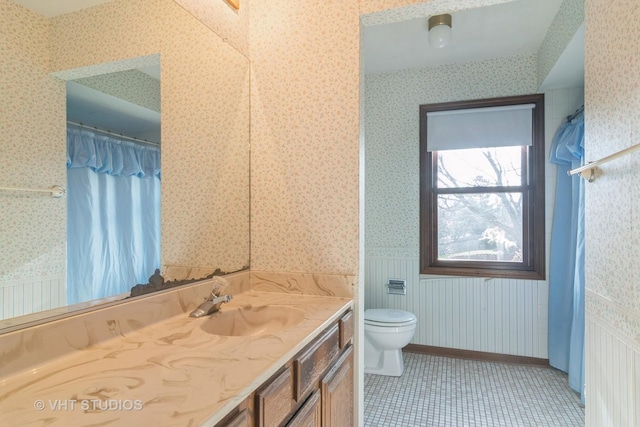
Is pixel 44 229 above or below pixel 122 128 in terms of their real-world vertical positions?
below

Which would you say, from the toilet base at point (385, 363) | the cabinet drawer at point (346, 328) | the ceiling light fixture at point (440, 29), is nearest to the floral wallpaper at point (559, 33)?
the ceiling light fixture at point (440, 29)

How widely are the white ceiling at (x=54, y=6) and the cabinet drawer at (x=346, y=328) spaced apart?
1335 millimetres

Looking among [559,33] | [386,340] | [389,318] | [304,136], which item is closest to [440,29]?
[559,33]

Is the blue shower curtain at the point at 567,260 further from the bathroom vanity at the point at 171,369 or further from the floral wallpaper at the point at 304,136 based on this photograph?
the bathroom vanity at the point at 171,369

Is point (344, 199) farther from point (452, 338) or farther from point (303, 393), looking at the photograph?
point (452, 338)

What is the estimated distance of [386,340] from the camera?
247cm

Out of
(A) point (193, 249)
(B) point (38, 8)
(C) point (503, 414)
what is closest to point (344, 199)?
(A) point (193, 249)

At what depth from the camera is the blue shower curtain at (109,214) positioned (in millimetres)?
967

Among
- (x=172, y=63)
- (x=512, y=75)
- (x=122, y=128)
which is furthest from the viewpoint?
(x=512, y=75)

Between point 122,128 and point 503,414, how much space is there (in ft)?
8.06

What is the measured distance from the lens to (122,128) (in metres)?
1.12

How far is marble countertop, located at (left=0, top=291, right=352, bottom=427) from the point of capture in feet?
1.97

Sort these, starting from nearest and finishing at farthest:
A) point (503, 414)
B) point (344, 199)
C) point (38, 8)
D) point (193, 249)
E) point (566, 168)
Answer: point (38, 8)
point (193, 249)
point (344, 199)
point (503, 414)
point (566, 168)

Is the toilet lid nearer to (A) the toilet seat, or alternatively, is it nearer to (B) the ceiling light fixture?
(A) the toilet seat
